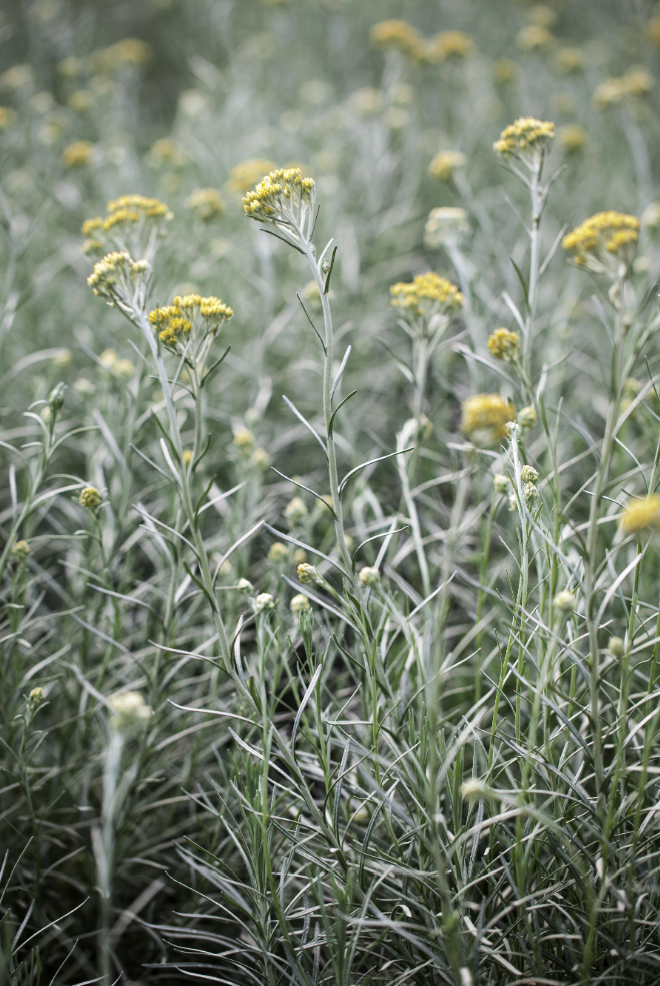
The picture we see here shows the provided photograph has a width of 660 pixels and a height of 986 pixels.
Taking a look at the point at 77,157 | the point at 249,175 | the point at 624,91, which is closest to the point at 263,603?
the point at 249,175

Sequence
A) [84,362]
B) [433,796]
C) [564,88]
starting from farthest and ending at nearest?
[564,88] → [84,362] → [433,796]

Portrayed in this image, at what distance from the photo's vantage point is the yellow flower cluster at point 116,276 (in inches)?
37.7

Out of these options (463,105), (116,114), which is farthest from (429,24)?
(116,114)

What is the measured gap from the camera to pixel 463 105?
10.7 feet

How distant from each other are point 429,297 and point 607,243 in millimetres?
422

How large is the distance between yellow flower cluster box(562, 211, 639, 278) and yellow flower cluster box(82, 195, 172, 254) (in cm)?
81

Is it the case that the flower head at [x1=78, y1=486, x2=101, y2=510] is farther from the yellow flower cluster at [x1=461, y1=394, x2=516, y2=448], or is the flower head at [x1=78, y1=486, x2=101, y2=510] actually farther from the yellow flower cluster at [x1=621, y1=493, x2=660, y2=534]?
the yellow flower cluster at [x1=621, y1=493, x2=660, y2=534]

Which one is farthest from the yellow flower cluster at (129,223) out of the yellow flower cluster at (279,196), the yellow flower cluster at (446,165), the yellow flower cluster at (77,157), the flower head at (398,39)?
→ the flower head at (398,39)

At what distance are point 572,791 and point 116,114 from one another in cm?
409

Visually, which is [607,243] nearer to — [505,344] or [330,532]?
[505,344]

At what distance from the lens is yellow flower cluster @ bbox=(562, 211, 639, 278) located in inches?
31.8

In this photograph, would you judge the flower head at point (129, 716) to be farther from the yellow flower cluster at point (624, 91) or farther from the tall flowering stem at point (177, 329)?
the yellow flower cluster at point (624, 91)

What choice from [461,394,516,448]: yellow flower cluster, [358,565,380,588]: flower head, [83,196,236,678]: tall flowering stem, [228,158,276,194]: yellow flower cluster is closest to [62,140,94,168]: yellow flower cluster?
[228,158,276,194]: yellow flower cluster

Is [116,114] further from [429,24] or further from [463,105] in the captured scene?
[429,24]
